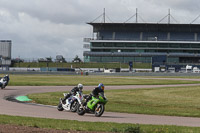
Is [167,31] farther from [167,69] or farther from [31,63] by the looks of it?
[31,63]

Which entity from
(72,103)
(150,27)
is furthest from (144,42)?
(72,103)

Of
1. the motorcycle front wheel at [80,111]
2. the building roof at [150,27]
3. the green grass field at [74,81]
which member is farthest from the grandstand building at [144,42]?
the motorcycle front wheel at [80,111]

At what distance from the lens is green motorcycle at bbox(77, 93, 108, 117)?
19.2 metres

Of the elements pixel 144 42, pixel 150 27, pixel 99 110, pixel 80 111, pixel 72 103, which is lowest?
pixel 80 111

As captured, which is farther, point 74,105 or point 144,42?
point 144,42

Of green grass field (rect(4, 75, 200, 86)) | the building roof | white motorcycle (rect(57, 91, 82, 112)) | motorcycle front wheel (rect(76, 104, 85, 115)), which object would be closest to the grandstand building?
the building roof

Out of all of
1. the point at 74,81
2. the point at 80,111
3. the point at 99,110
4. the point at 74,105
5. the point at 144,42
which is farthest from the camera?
the point at 144,42

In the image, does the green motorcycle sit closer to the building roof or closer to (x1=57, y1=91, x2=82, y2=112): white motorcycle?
(x1=57, y1=91, x2=82, y2=112): white motorcycle

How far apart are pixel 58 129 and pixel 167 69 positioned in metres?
103

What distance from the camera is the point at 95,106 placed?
1944 centimetres

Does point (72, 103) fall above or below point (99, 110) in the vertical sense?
above

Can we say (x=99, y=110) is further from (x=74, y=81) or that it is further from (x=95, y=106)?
(x=74, y=81)

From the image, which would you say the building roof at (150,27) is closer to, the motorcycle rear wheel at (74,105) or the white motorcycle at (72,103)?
the white motorcycle at (72,103)

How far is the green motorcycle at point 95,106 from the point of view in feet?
63.0
